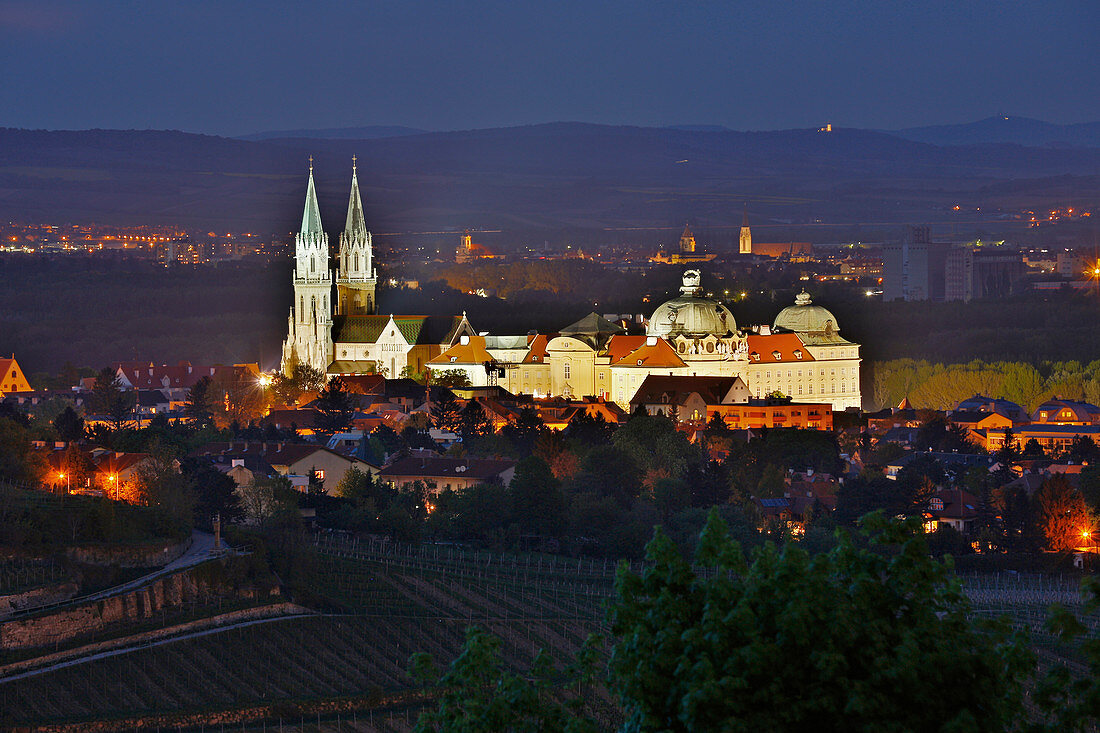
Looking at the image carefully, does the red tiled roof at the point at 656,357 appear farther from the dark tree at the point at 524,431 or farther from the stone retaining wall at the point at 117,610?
the stone retaining wall at the point at 117,610

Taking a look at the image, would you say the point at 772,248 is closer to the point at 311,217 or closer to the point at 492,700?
the point at 311,217

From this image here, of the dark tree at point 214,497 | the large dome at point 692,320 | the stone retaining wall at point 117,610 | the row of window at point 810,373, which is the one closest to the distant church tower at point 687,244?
the large dome at point 692,320

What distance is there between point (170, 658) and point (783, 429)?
38172 millimetres

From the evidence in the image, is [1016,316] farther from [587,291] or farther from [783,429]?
[783,429]

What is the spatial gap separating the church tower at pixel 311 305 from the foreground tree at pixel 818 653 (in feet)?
263

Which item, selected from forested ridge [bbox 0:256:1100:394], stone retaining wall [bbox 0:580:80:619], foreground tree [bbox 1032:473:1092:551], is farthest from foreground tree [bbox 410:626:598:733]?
forested ridge [bbox 0:256:1100:394]

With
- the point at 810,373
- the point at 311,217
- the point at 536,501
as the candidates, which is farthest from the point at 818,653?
the point at 311,217

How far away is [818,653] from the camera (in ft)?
47.2

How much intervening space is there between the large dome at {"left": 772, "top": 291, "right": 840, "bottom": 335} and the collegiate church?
0.21 feet

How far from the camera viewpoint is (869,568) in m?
15.5

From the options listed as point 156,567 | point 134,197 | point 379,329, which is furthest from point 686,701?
point 134,197

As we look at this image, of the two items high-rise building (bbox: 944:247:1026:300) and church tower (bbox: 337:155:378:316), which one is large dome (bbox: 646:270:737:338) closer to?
church tower (bbox: 337:155:378:316)

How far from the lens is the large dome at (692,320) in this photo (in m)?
86.1

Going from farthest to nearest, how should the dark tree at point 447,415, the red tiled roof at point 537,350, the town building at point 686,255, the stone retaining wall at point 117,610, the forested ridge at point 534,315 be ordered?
the town building at point 686,255, the forested ridge at point 534,315, the red tiled roof at point 537,350, the dark tree at point 447,415, the stone retaining wall at point 117,610
